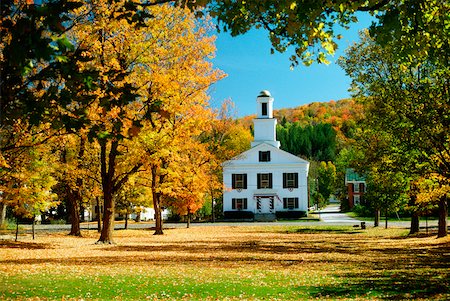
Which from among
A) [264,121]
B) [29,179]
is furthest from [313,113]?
[29,179]

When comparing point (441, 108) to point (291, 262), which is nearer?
point (291, 262)

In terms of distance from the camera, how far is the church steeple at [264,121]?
6769cm

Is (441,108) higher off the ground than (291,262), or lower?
higher

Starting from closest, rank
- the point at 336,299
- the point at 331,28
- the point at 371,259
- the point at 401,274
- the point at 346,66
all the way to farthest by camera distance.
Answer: the point at 331,28 → the point at 336,299 → the point at 401,274 → the point at 371,259 → the point at 346,66

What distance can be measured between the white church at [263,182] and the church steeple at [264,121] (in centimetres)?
211

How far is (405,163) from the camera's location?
2453 centimetres

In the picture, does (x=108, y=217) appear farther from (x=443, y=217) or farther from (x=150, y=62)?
(x=443, y=217)

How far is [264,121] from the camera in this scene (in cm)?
6756

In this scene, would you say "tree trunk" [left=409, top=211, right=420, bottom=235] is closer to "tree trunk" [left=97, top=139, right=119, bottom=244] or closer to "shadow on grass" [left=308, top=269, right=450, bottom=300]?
"shadow on grass" [left=308, top=269, right=450, bottom=300]

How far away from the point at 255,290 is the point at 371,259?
31.2ft

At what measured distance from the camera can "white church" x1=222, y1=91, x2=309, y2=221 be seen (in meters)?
65.3

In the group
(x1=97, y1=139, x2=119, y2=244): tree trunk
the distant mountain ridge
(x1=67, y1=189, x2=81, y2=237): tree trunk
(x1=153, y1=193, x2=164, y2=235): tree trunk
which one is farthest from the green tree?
the distant mountain ridge

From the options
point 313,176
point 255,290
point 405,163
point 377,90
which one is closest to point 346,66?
point 377,90

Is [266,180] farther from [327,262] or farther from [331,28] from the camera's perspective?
[331,28]
